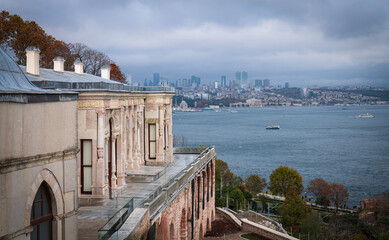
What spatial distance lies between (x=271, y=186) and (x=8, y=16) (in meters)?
43.0

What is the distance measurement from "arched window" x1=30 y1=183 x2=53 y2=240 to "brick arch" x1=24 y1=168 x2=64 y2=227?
139 millimetres

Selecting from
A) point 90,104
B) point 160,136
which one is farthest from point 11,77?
point 160,136

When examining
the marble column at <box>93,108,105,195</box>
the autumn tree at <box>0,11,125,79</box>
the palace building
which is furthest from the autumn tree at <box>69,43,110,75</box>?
the marble column at <box>93,108,105,195</box>

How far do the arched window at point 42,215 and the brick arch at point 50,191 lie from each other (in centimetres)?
14

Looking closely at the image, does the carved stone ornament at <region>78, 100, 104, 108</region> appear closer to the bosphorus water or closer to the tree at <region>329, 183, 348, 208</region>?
the tree at <region>329, 183, 348, 208</region>

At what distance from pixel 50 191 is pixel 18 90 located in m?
2.92

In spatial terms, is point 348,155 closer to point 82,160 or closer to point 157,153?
point 157,153

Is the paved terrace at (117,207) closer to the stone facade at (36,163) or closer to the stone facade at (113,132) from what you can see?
the stone facade at (113,132)

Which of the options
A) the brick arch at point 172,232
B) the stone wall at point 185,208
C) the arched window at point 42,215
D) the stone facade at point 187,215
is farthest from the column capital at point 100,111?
the arched window at point 42,215

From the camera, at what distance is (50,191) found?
1155cm

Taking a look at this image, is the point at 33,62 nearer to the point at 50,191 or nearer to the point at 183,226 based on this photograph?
the point at 50,191

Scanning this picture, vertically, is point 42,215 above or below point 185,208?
above

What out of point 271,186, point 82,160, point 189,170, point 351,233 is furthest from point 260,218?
point 82,160

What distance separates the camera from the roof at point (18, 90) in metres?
10.0
